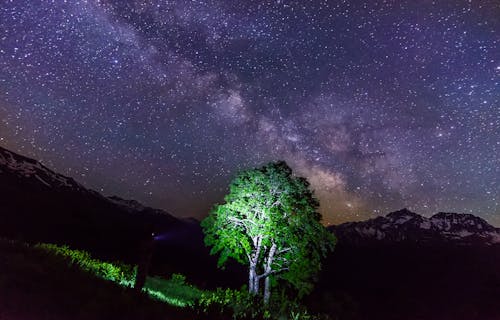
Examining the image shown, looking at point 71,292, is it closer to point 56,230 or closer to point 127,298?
point 127,298

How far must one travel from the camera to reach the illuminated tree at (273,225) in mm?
25219

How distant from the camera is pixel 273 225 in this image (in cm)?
2484

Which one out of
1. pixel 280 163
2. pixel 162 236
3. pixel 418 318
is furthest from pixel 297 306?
pixel 418 318

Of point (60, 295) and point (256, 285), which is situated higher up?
point (256, 285)

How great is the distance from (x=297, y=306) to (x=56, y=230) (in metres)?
113

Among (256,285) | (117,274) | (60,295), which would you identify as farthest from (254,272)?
(60,295)

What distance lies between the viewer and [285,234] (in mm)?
25141

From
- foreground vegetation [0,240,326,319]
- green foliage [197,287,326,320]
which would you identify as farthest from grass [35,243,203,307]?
foreground vegetation [0,240,326,319]

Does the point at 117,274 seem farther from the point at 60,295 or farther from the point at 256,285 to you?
the point at 256,285

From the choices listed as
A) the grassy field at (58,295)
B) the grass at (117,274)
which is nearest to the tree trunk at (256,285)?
the grass at (117,274)

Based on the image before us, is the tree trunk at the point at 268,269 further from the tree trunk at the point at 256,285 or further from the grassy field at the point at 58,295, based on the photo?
the grassy field at the point at 58,295

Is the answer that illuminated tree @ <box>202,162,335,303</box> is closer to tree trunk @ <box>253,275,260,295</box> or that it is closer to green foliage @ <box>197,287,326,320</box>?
tree trunk @ <box>253,275,260,295</box>

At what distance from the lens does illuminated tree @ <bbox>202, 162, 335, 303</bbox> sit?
25.2 metres

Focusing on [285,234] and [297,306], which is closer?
[297,306]
